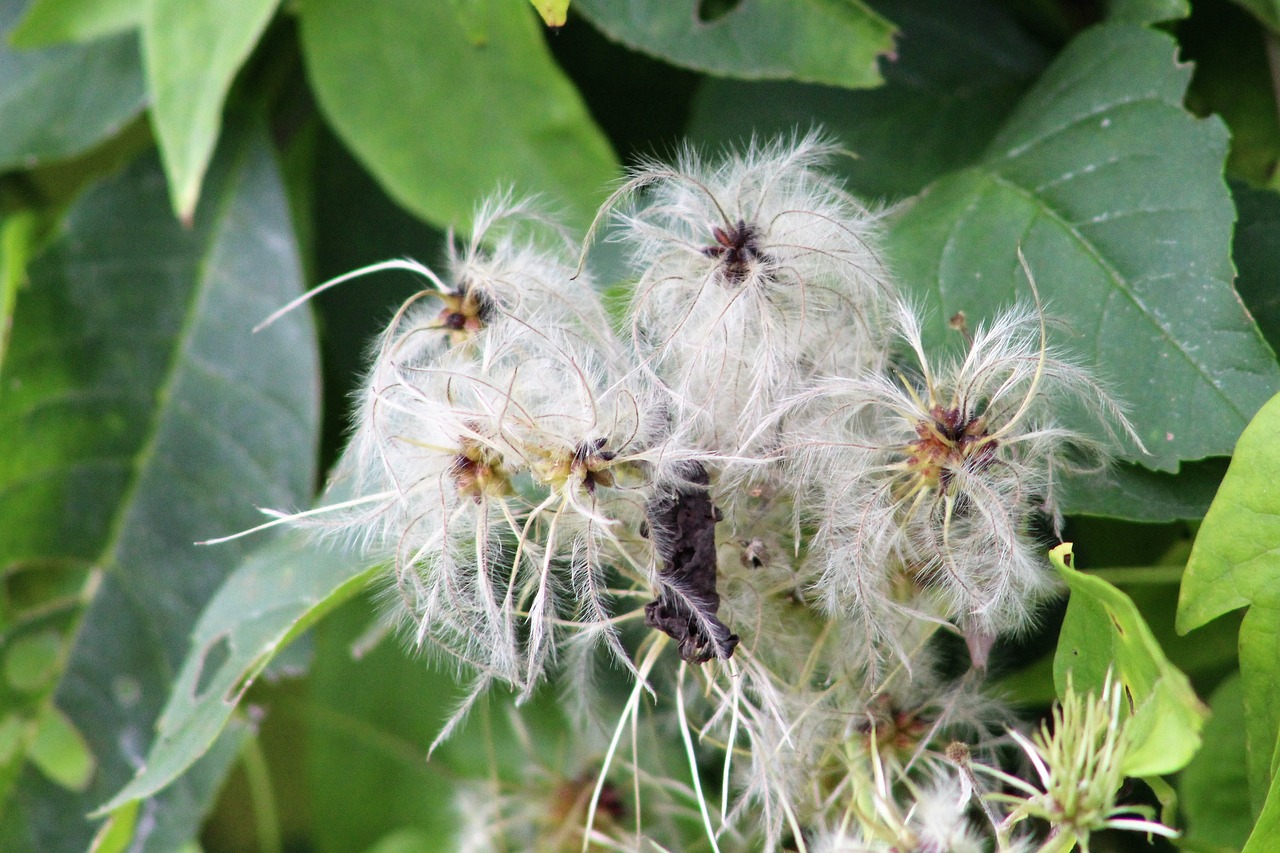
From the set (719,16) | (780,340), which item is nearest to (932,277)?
(780,340)

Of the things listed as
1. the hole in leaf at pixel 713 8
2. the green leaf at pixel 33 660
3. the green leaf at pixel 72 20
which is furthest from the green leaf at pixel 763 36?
the green leaf at pixel 33 660

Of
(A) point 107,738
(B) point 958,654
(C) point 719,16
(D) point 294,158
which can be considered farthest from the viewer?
(D) point 294,158

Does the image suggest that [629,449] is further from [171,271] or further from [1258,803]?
[171,271]

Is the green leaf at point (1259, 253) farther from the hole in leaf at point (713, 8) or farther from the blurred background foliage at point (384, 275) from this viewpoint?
the hole in leaf at point (713, 8)

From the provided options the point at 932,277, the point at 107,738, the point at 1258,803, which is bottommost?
the point at 107,738

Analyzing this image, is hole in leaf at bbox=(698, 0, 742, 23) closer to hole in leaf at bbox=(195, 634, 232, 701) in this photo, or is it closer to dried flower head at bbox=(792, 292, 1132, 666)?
dried flower head at bbox=(792, 292, 1132, 666)

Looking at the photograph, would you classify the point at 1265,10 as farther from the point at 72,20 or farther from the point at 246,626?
the point at 72,20

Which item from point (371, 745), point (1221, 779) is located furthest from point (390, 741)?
point (1221, 779)
